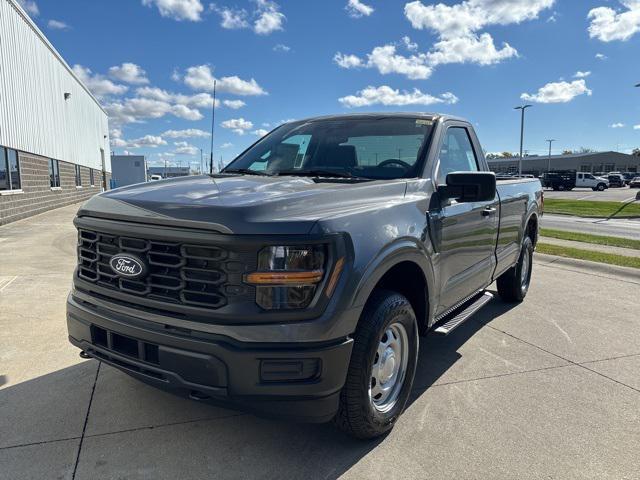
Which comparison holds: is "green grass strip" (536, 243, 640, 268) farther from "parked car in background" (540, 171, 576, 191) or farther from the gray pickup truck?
"parked car in background" (540, 171, 576, 191)

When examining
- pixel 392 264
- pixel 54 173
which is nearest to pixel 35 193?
pixel 54 173

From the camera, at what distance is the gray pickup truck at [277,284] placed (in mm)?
2211

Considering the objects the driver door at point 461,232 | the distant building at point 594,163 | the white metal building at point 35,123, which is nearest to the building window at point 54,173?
the white metal building at point 35,123

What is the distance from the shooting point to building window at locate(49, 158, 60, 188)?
63.2 ft

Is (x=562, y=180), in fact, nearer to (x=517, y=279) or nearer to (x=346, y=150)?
(x=517, y=279)

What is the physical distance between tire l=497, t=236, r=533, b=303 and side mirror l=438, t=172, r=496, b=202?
2.57 meters

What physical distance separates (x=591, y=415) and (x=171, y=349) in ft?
8.85

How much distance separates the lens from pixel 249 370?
2.20 metres

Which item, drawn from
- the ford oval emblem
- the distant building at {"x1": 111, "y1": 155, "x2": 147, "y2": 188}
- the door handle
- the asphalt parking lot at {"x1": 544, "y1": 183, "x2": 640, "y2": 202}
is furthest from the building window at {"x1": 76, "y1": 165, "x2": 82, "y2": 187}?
the asphalt parking lot at {"x1": 544, "y1": 183, "x2": 640, "y2": 202}

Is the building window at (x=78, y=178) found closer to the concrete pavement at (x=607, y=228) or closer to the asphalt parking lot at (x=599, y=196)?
the concrete pavement at (x=607, y=228)

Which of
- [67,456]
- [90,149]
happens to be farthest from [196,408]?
[90,149]

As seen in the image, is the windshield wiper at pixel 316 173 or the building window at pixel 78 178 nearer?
the windshield wiper at pixel 316 173

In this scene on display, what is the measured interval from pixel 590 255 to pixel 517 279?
12.8 ft

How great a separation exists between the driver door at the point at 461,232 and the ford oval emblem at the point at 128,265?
71.8 inches
